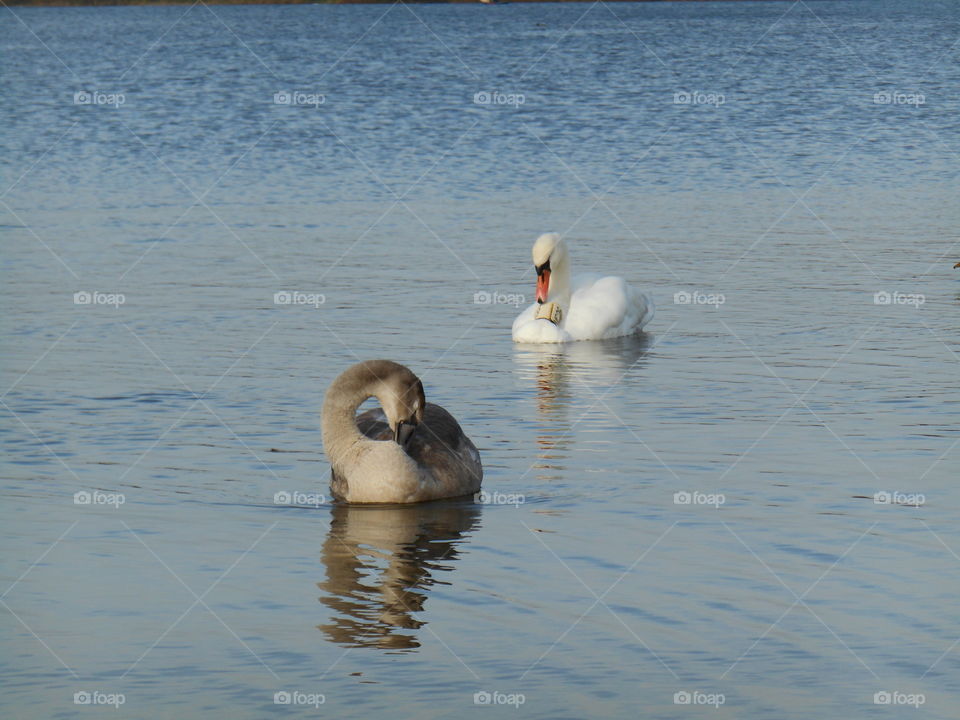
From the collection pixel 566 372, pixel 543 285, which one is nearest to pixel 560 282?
pixel 543 285

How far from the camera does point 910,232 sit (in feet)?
70.1

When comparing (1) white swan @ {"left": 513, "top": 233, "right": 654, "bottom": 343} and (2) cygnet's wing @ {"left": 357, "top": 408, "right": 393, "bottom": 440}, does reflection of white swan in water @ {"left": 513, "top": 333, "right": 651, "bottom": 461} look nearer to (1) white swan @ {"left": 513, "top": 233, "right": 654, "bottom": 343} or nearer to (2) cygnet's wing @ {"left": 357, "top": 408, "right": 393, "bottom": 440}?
(1) white swan @ {"left": 513, "top": 233, "right": 654, "bottom": 343}

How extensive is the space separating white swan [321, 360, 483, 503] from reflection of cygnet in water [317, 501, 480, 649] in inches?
4.6

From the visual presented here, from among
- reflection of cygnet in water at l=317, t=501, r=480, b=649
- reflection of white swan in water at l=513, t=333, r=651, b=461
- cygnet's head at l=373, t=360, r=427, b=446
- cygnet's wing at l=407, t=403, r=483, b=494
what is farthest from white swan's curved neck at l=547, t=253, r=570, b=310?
reflection of cygnet in water at l=317, t=501, r=480, b=649

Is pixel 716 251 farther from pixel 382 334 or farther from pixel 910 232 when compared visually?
pixel 382 334

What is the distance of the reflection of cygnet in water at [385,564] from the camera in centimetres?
802

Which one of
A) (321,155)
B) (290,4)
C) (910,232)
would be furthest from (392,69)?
(290,4)

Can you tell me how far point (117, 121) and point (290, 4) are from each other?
357ft

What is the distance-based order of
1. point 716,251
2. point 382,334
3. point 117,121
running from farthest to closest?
point 117,121 < point 716,251 < point 382,334

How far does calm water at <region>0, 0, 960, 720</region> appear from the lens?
7.51 meters

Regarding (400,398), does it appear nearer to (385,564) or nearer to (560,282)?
(385,564)

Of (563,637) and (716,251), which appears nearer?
(563,637)

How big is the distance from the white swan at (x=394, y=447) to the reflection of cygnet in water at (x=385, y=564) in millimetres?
117

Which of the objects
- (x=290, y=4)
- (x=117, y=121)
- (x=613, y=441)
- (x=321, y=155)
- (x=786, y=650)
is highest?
(x=290, y=4)
